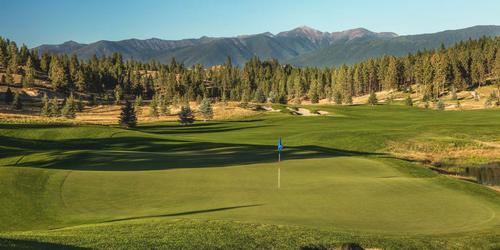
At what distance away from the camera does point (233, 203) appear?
23.5 metres

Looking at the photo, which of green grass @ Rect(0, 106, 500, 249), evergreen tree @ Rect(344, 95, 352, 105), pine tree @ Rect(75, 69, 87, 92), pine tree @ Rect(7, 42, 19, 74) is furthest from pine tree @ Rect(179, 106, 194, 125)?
pine tree @ Rect(7, 42, 19, 74)

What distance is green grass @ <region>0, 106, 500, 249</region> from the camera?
669 inches

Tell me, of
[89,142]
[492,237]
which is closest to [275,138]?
[89,142]

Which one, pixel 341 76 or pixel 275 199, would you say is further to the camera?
pixel 341 76

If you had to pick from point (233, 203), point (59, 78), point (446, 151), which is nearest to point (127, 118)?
point (446, 151)

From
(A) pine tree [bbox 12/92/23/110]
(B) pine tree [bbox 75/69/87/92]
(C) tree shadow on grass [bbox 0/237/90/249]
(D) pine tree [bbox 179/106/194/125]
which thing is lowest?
(D) pine tree [bbox 179/106/194/125]

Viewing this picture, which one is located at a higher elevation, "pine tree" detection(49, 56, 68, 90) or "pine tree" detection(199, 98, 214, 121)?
"pine tree" detection(49, 56, 68, 90)

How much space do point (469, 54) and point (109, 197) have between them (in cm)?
17012

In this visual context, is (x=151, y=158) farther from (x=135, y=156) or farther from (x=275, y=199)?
(x=275, y=199)

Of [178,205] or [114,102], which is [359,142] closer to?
[178,205]

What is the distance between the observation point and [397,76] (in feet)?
577

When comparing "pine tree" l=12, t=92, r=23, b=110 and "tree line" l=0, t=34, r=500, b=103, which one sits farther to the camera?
"tree line" l=0, t=34, r=500, b=103

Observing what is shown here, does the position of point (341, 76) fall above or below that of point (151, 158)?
above

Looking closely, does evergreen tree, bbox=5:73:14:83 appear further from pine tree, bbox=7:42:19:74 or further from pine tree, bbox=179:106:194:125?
pine tree, bbox=179:106:194:125
